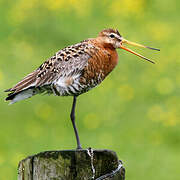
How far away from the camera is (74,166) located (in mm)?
4801

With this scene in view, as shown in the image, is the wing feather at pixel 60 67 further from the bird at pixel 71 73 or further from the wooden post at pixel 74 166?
the wooden post at pixel 74 166

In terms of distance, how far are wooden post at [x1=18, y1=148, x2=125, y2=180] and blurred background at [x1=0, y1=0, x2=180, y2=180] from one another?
5.51m

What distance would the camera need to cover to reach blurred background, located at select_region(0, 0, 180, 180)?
437 inches

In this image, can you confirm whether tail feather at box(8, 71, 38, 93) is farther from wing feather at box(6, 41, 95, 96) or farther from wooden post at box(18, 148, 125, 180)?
wooden post at box(18, 148, 125, 180)

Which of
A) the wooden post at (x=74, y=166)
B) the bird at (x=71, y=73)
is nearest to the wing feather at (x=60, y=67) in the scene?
the bird at (x=71, y=73)

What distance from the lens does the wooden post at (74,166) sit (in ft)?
15.7

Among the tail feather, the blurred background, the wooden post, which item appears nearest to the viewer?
the wooden post

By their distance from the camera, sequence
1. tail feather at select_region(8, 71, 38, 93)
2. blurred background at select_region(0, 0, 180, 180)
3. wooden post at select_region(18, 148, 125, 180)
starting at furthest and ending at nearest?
blurred background at select_region(0, 0, 180, 180), tail feather at select_region(8, 71, 38, 93), wooden post at select_region(18, 148, 125, 180)

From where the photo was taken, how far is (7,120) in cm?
1192

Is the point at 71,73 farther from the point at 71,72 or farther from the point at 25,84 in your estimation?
the point at 25,84

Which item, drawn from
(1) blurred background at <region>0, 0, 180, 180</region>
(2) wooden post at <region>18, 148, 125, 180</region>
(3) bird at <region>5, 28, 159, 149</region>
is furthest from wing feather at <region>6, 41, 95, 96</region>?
(1) blurred background at <region>0, 0, 180, 180</region>

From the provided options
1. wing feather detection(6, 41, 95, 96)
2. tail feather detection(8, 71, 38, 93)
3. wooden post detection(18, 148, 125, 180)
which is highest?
wing feather detection(6, 41, 95, 96)

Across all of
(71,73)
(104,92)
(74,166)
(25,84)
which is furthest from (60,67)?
(104,92)

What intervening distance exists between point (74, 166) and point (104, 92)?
8278mm
